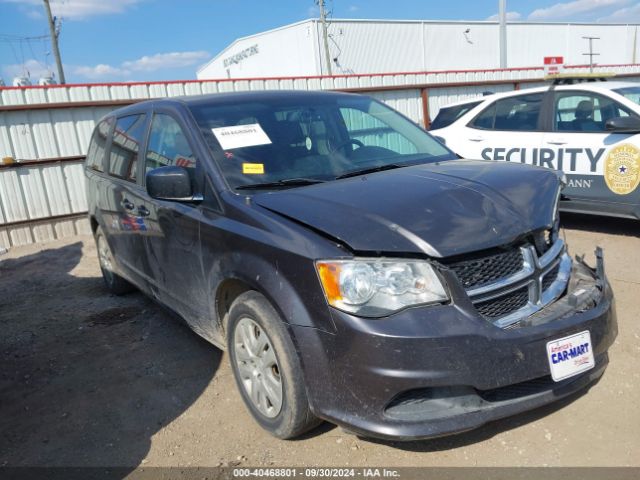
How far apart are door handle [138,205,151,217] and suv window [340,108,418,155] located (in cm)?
149

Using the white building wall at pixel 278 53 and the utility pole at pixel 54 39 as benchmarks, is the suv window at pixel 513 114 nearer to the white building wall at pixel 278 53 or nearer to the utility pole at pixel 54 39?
the utility pole at pixel 54 39

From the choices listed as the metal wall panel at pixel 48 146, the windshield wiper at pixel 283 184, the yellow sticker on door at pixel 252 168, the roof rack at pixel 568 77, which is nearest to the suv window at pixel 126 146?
the yellow sticker on door at pixel 252 168

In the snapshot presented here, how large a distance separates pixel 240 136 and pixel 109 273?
290 cm

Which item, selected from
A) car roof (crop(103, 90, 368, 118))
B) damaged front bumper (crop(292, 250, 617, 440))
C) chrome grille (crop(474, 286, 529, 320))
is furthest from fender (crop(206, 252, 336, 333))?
car roof (crop(103, 90, 368, 118))

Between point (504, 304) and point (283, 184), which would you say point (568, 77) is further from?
point (504, 304)

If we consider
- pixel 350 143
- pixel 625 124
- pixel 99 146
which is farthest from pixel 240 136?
pixel 625 124

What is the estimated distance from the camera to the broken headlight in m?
2.18

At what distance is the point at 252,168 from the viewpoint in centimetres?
302

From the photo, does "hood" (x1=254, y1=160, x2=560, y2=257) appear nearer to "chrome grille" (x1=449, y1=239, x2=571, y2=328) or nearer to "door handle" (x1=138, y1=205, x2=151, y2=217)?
"chrome grille" (x1=449, y1=239, x2=571, y2=328)

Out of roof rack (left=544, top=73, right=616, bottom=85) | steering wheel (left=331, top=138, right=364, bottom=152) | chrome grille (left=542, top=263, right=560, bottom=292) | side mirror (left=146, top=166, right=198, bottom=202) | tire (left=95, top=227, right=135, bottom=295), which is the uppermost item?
roof rack (left=544, top=73, right=616, bottom=85)

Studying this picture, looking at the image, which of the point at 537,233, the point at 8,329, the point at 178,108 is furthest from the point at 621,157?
the point at 8,329

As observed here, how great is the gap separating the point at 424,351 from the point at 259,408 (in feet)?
3.65

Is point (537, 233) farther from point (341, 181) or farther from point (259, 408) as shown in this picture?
Answer: point (259, 408)

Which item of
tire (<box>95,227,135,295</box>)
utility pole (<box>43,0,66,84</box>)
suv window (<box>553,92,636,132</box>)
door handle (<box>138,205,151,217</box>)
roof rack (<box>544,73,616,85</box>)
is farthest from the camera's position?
utility pole (<box>43,0,66,84</box>)
